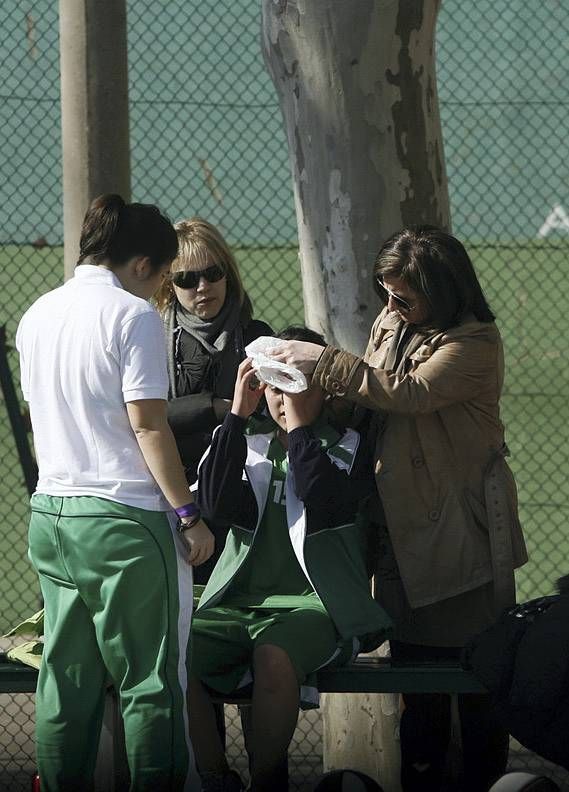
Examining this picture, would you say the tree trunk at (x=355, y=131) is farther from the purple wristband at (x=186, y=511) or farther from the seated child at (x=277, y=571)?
the purple wristband at (x=186, y=511)

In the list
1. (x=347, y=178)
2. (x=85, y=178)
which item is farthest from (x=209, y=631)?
(x=85, y=178)

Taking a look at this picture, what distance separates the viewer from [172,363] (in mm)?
4020

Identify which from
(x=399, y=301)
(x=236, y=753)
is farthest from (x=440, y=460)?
(x=236, y=753)

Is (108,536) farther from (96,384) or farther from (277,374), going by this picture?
(277,374)

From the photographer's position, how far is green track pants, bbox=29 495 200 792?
3111 mm

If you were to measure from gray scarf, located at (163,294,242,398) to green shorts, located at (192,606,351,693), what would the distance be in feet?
2.68

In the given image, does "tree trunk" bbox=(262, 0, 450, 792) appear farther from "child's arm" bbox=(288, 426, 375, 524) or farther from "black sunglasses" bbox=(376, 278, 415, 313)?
"child's arm" bbox=(288, 426, 375, 524)

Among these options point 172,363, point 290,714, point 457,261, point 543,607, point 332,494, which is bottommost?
point 290,714

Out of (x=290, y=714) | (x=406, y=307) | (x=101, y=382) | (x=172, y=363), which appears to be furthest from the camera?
(x=172, y=363)

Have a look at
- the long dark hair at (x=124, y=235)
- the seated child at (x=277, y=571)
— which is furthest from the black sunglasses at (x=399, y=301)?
the long dark hair at (x=124, y=235)

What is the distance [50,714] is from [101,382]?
832 mm

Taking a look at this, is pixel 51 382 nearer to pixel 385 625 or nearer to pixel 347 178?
pixel 385 625

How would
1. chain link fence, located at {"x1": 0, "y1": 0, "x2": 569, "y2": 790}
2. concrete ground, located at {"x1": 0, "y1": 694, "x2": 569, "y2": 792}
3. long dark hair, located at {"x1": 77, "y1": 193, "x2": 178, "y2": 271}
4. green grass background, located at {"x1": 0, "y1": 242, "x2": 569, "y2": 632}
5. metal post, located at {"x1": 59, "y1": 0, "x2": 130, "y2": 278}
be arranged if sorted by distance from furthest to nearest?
green grass background, located at {"x1": 0, "y1": 242, "x2": 569, "y2": 632}, chain link fence, located at {"x1": 0, "y1": 0, "x2": 569, "y2": 790}, metal post, located at {"x1": 59, "y1": 0, "x2": 130, "y2": 278}, concrete ground, located at {"x1": 0, "y1": 694, "x2": 569, "y2": 792}, long dark hair, located at {"x1": 77, "y1": 193, "x2": 178, "y2": 271}

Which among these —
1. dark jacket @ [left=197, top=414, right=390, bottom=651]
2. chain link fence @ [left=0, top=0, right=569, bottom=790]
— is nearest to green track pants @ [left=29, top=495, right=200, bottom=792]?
dark jacket @ [left=197, top=414, right=390, bottom=651]
